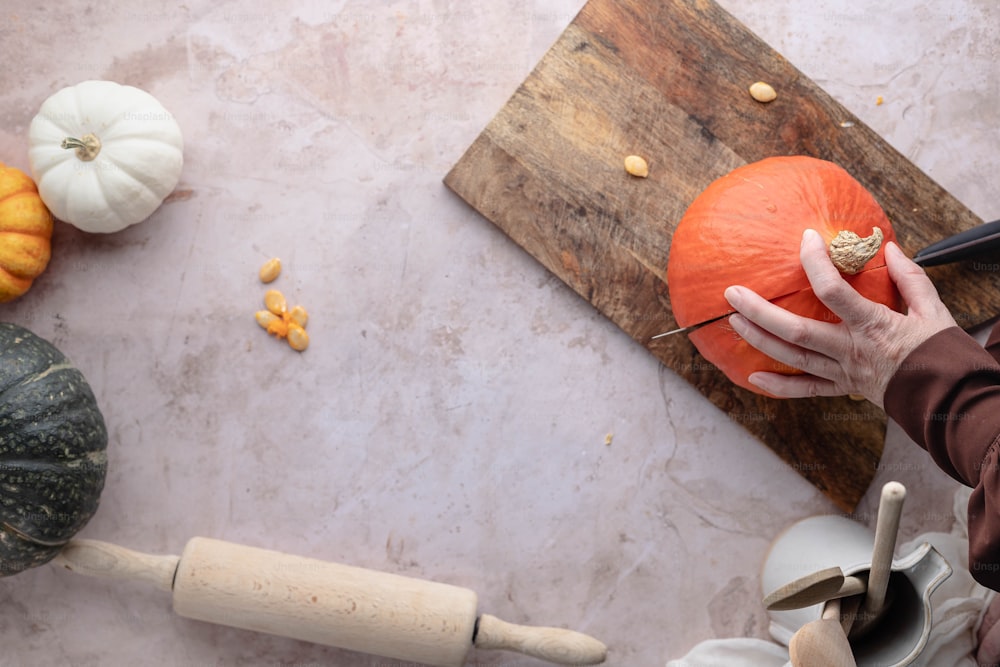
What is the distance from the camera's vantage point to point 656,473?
4.92 ft

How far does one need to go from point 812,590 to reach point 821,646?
0.24ft

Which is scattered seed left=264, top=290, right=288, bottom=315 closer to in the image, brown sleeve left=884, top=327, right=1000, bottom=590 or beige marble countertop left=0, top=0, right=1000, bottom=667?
beige marble countertop left=0, top=0, right=1000, bottom=667

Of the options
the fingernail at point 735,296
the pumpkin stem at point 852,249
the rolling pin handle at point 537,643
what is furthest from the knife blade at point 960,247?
the rolling pin handle at point 537,643

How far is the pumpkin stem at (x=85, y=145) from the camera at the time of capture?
1320mm

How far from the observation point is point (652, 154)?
A: 4.75ft

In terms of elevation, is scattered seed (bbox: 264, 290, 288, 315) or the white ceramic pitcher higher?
the white ceramic pitcher

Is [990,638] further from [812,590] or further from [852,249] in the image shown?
[852,249]

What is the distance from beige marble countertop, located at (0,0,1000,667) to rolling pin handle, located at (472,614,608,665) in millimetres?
102

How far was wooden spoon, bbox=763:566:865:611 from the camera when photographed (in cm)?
108

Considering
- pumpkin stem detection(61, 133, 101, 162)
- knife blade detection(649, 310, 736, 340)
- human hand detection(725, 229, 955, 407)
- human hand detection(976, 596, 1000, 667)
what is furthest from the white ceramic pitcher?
pumpkin stem detection(61, 133, 101, 162)

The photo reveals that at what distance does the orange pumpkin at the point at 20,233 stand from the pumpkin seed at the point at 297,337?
443 mm

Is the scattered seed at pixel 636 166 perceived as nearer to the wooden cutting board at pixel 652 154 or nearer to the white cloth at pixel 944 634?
the wooden cutting board at pixel 652 154

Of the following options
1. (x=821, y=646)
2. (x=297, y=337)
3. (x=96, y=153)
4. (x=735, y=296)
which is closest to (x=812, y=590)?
(x=821, y=646)

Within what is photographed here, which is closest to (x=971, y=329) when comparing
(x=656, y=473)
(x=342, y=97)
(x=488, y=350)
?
(x=656, y=473)
